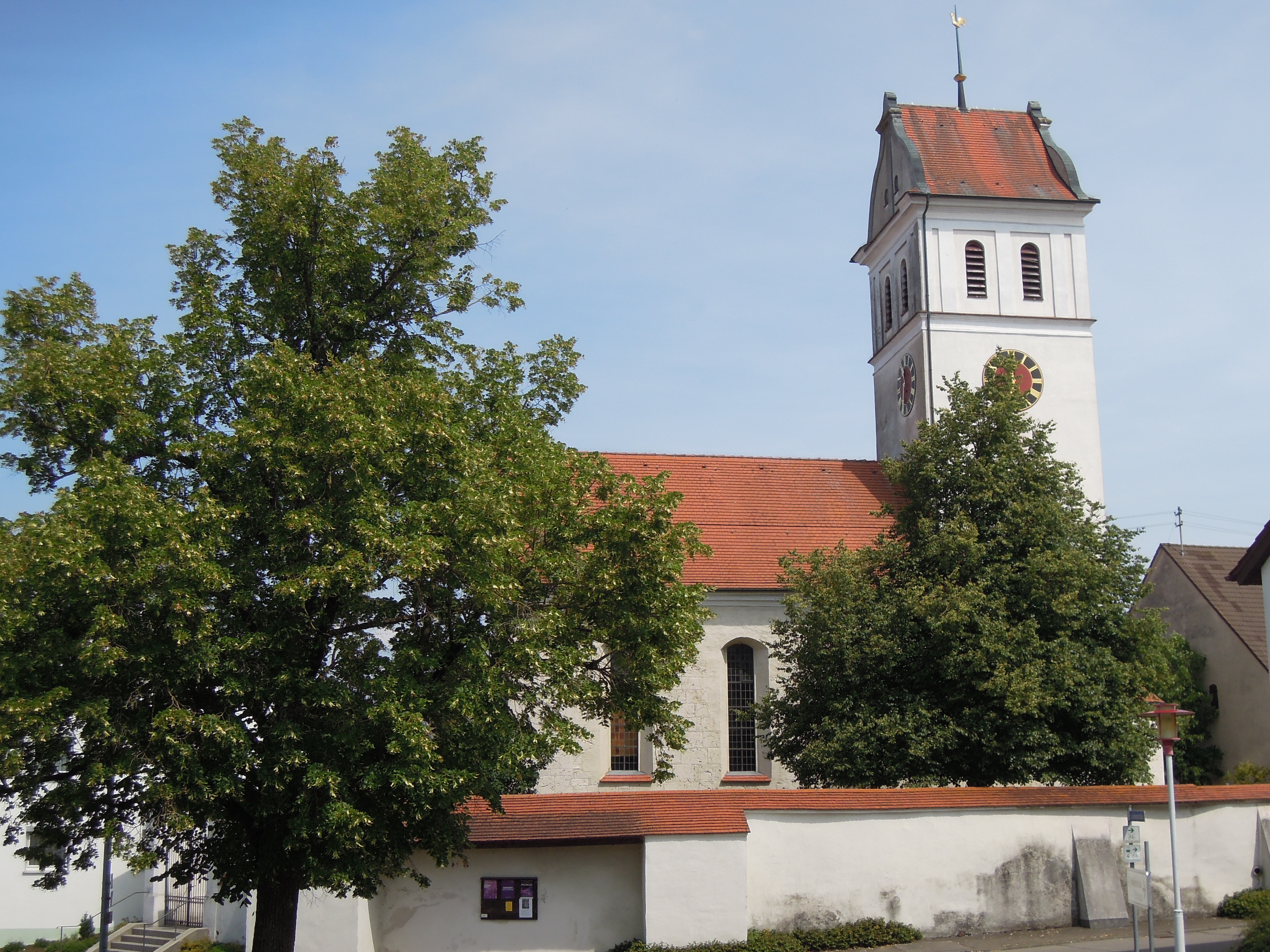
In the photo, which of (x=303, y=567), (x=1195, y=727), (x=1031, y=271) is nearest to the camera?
(x=303, y=567)

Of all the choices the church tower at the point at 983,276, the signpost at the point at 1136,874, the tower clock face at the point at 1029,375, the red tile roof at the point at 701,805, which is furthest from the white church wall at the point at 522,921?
the tower clock face at the point at 1029,375

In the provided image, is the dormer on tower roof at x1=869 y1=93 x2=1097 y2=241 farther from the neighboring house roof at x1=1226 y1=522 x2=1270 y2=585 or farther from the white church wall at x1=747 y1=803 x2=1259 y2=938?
the white church wall at x1=747 y1=803 x2=1259 y2=938

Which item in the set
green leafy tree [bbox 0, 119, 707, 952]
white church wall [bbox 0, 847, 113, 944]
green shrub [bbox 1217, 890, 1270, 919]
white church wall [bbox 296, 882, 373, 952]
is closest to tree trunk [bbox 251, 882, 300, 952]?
green leafy tree [bbox 0, 119, 707, 952]

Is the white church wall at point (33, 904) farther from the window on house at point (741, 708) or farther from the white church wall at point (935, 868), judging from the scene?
the white church wall at point (935, 868)

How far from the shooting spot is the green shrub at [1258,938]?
14.1m

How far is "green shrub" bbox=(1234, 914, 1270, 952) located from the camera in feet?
46.3

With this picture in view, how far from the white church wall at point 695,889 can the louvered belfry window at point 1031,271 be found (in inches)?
793

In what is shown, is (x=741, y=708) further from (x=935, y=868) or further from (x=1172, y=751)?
(x=1172, y=751)

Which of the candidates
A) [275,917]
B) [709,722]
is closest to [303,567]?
[275,917]

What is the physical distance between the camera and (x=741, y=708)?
27141mm


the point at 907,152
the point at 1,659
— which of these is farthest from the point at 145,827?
the point at 907,152

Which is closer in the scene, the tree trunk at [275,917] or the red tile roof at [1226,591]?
the tree trunk at [275,917]

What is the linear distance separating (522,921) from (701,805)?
10.3ft

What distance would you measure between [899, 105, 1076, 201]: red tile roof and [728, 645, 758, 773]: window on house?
1381 cm
